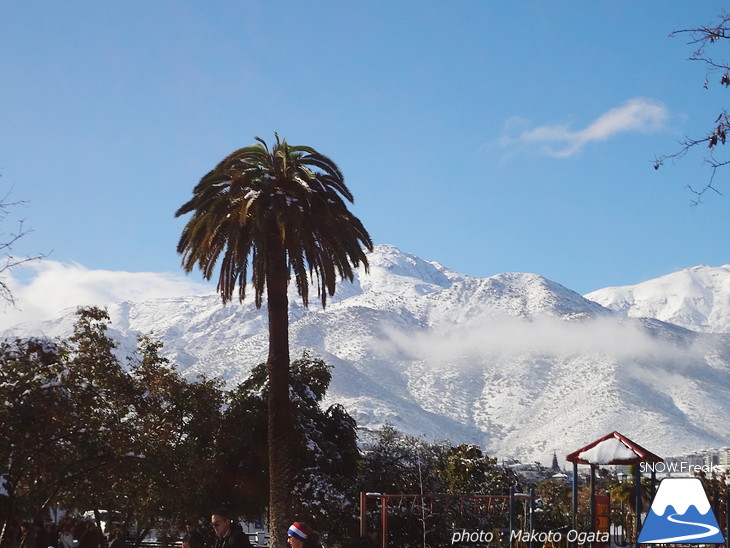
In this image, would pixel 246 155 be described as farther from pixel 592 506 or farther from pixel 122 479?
pixel 592 506

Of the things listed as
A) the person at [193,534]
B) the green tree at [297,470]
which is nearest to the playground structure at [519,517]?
the green tree at [297,470]

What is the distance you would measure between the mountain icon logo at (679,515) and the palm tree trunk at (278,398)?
20001 mm

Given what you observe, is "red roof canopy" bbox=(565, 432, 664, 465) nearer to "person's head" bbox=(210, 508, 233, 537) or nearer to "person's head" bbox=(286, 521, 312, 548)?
"person's head" bbox=(286, 521, 312, 548)

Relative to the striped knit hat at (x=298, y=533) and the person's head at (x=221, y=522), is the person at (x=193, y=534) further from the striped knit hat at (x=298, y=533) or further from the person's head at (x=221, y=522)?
the striped knit hat at (x=298, y=533)

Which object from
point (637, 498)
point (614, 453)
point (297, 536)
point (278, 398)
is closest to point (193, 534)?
point (278, 398)

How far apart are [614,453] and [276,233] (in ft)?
37.1

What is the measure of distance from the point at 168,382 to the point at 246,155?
926 centimetres

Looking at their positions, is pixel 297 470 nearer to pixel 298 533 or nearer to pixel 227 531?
pixel 227 531

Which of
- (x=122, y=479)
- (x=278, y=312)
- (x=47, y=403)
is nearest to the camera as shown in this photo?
(x=47, y=403)

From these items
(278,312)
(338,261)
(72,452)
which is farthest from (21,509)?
(338,261)

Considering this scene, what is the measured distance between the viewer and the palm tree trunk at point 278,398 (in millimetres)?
27734

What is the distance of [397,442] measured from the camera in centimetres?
4788

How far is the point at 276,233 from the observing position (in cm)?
2920

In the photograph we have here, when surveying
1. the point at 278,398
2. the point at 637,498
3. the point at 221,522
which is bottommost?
the point at 637,498
